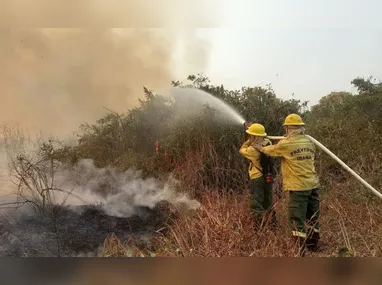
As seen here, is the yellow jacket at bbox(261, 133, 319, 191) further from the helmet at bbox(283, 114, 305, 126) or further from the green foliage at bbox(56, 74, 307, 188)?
the green foliage at bbox(56, 74, 307, 188)

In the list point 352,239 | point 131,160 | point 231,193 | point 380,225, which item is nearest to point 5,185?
point 131,160

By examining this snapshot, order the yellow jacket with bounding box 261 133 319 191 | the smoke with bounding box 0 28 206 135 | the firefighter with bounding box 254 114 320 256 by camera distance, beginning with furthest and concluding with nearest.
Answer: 1. the yellow jacket with bounding box 261 133 319 191
2. the firefighter with bounding box 254 114 320 256
3. the smoke with bounding box 0 28 206 135

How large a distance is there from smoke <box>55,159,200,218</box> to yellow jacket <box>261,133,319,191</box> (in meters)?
0.78

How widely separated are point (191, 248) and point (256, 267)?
37.0 inches

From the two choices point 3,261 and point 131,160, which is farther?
point 131,160

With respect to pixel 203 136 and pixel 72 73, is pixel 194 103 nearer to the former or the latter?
Answer: pixel 203 136

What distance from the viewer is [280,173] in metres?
3.91

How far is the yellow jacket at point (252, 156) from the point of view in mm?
3549

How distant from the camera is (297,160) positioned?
3572 mm

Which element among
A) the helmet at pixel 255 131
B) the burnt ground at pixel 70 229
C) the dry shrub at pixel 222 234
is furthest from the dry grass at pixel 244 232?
the helmet at pixel 255 131

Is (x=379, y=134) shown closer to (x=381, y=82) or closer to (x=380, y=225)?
(x=381, y=82)

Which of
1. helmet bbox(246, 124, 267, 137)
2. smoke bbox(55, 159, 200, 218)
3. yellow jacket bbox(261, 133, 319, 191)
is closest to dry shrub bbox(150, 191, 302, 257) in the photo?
smoke bbox(55, 159, 200, 218)

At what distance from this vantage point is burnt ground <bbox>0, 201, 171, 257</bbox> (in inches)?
129

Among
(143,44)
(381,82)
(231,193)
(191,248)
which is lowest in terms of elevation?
(191,248)
